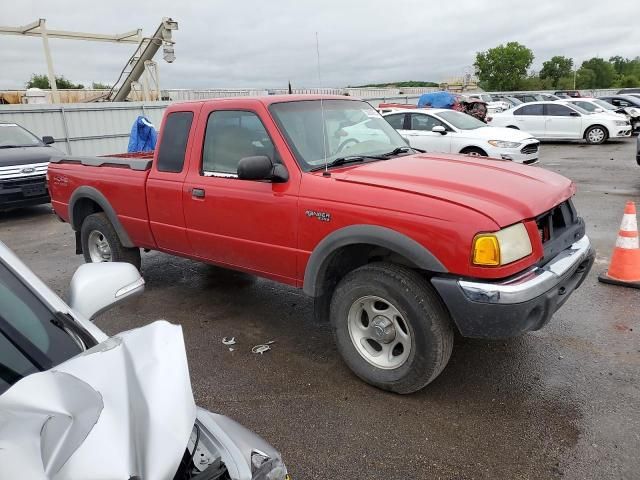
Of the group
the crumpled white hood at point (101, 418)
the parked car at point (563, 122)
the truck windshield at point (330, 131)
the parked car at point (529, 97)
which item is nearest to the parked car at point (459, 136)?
the truck windshield at point (330, 131)

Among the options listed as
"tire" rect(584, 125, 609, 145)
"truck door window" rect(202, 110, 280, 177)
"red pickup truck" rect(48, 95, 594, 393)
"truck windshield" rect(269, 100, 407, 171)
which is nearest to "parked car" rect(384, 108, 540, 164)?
"truck windshield" rect(269, 100, 407, 171)

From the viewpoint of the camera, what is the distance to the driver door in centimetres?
1154

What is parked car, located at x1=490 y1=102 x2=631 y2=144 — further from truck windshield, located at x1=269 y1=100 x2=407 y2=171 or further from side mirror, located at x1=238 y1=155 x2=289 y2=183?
side mirror, located at x1=238 y1=155 x2=289 y2=183

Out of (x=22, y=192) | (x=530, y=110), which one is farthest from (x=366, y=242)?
(x=530, y=110)

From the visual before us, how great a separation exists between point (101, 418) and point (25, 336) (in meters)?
0.65

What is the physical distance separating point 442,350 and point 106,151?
14816 mm

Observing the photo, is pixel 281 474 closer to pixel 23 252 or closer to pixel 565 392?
pixel 565 392

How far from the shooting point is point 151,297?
208 inches

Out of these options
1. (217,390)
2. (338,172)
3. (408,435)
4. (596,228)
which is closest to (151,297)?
(217,390)

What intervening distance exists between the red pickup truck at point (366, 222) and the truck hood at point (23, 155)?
18.5ft

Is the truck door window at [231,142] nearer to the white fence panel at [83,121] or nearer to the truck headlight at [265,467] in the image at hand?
the truck headlight at [265,467]

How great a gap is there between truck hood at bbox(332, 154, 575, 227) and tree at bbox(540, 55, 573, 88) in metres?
83.7

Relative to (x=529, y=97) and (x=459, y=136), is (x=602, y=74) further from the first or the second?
(x=459, y=136)

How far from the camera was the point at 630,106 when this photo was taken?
23859 millimetres
